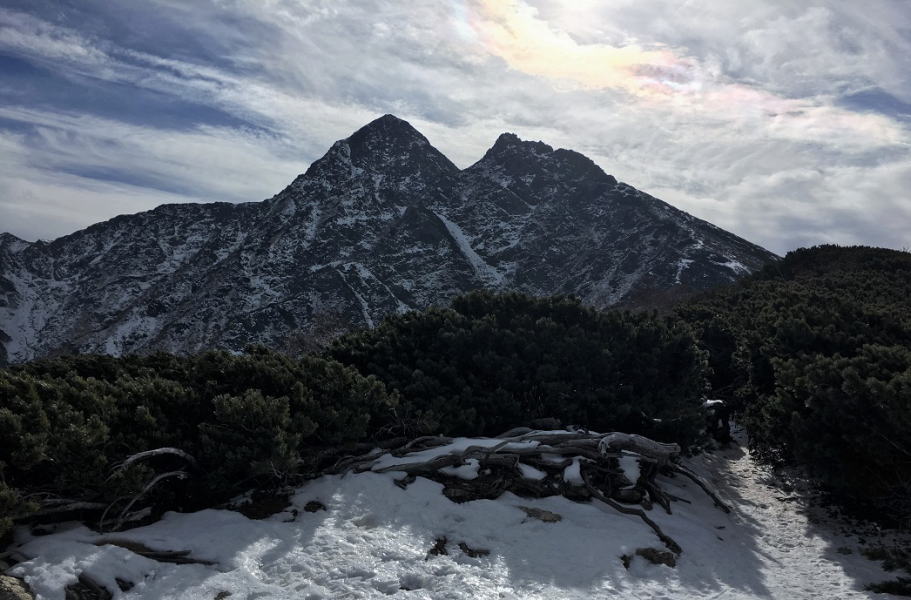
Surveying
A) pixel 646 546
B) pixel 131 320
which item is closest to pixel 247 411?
pixel 646 546

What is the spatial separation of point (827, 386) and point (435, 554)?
9471 millimetres

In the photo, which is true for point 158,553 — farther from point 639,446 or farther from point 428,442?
point 639,446

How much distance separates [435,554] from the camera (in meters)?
9.65

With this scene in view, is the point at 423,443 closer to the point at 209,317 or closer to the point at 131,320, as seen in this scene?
the point at 209,317

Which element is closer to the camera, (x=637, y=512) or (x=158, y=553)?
(x=158, y=553)

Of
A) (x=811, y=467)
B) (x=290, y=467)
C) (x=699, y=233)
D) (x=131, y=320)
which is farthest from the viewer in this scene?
(x=131, y=320)

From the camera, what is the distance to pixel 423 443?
13.8m

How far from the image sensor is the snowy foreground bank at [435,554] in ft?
27.1

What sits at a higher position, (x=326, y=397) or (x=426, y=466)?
(x=326, y=397)

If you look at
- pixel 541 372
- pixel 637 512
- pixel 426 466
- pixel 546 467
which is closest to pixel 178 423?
pixel 426 466

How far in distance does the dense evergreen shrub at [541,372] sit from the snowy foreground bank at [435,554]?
9.63 feet

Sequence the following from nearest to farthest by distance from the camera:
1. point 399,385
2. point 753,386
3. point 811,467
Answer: point 811,467, point 399,385, point 753,386

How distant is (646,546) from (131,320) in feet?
650

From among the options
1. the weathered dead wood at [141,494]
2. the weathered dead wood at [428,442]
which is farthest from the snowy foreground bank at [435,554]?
the weathered dead wood at [428,442]
